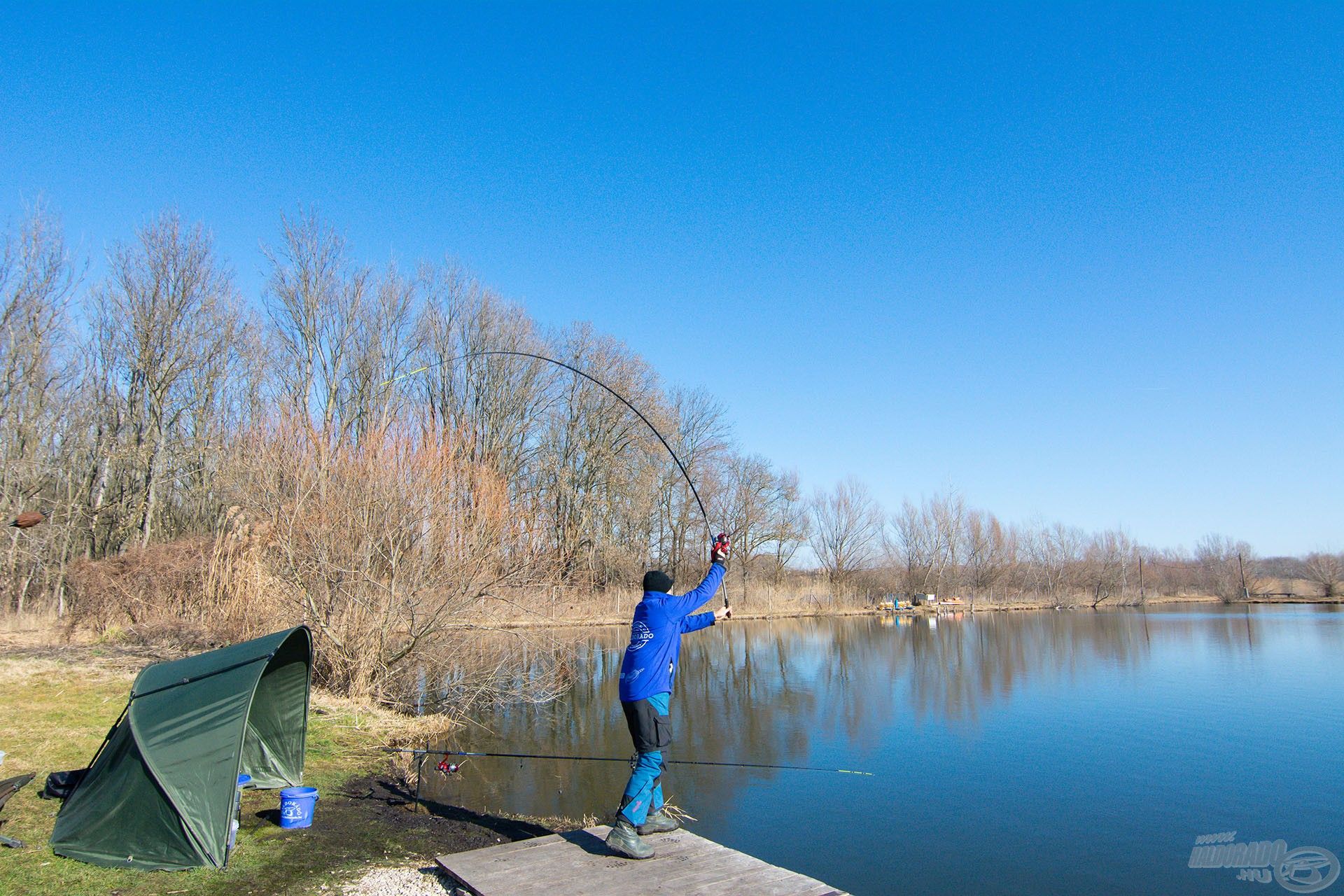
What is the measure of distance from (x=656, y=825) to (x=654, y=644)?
142 cm

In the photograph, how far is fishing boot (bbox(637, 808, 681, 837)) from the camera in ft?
19.8

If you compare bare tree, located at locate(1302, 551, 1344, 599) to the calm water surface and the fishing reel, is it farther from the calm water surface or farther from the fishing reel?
the fishing reel

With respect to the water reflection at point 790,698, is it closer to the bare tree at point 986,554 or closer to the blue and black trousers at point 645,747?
the blue and black trousers at point 645,747

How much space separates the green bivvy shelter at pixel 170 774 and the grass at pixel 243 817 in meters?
0.17

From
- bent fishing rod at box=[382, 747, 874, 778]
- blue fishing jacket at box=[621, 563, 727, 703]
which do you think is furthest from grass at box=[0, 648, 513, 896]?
blue fishing jacket at box=[621, 563, 727, 703]

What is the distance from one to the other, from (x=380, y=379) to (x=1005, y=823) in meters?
26.9

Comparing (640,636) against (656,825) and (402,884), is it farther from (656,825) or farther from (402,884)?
(402,884)

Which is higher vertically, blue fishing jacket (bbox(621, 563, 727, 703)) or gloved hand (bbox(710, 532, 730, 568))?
gloved hand (bbox(710, 532, 730, 568))

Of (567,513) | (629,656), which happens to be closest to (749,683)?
(629,656)

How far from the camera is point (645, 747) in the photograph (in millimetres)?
5766

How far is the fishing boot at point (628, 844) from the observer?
5.68 metres

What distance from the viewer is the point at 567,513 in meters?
35.3

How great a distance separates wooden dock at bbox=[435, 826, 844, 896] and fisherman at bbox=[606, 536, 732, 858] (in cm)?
19

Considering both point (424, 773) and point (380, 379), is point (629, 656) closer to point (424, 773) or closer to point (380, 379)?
point (424, 773)
